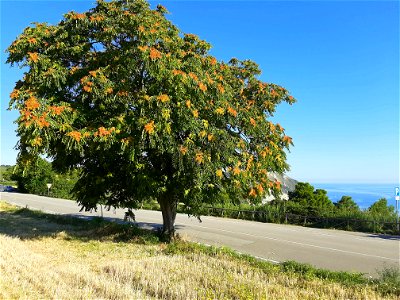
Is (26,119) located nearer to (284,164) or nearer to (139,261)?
(139,261)

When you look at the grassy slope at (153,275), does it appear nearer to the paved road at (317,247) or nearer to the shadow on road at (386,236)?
the paved road at (317,247)

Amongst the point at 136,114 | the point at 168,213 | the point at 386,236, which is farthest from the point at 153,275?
the point at 386,236

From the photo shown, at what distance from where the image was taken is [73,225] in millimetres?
18859

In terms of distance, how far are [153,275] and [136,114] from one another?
5313 millimetres

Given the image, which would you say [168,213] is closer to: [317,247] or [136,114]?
[136,114]

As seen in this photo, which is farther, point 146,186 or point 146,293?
point 146,186

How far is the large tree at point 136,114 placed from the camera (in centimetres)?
1102

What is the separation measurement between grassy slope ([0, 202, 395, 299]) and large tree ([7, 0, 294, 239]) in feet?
7.04

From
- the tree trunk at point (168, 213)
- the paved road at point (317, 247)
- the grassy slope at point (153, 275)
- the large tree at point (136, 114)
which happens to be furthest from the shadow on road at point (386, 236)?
the grassy slope at point (153, 275)

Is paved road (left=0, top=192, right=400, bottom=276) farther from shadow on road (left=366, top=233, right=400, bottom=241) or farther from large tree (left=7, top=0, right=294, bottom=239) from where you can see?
large tree (left=7, top=0, right=294, bottom=239)

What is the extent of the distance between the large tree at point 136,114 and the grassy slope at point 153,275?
7.04ft

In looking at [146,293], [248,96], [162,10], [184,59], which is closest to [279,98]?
[248,96]

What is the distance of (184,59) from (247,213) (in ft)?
64.9

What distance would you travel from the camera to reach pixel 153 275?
8047 millimetres
